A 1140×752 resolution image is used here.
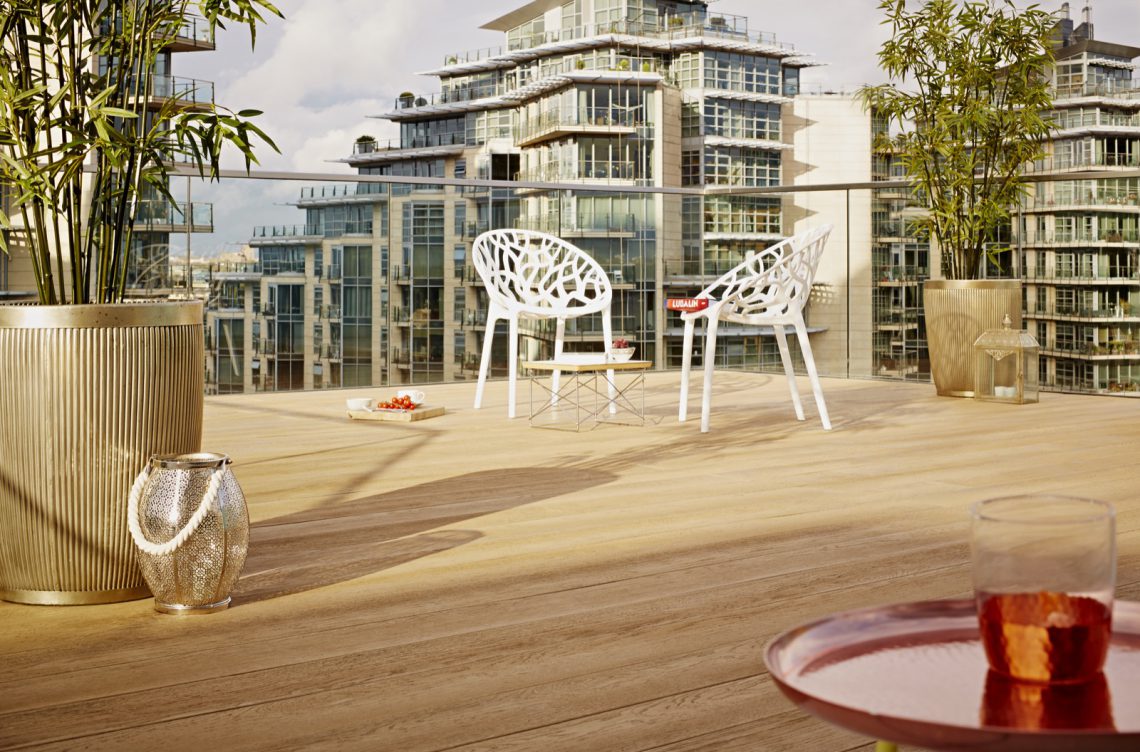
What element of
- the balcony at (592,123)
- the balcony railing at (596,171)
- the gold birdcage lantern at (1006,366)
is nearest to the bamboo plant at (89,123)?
the gold birdcage lantern at (1006,366)

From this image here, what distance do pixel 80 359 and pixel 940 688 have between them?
1592 millimetres

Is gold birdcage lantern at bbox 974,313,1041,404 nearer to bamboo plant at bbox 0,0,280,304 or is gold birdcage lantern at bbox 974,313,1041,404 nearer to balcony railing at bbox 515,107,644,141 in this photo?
bamboo plant at bbox 0,0,280,304

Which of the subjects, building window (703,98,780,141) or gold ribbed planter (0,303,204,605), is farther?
building window (703,98,780,141)

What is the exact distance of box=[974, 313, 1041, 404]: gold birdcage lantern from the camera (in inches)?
214

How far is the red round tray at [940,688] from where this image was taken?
67 centimetres

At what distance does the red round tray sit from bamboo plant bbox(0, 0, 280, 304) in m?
1.43

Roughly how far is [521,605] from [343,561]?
0.48 metres

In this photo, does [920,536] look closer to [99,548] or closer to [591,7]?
[99,548]

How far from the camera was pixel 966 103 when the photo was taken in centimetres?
555

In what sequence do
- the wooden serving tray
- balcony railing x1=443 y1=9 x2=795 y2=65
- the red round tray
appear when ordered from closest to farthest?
the red round tray < the wooden serving tray < balcony railing x1=443 y1=9 x2=795 y2=65

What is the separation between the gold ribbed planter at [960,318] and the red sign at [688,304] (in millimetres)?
1606

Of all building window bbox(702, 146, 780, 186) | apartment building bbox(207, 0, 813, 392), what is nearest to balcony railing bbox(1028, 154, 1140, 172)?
building window bbox(702, 146, 780, 186)

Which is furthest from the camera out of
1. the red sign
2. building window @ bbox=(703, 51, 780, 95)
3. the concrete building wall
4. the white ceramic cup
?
building window @ bbox=(703, 51, 780, 95)

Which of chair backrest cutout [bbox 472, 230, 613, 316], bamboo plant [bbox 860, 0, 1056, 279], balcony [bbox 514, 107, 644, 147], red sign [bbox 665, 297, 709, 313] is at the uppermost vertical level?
balcony [bbox 514, 107, 644, 147]
